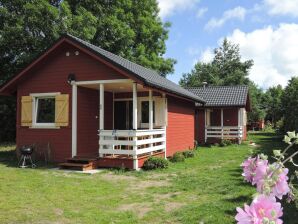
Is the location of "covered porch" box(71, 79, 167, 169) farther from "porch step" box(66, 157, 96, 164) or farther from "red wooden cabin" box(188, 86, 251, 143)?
"red wooden cabin" box(188, 86, 251, 143)

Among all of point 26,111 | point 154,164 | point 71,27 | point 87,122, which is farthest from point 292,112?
point 71,27

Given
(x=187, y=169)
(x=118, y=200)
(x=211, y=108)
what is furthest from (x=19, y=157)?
(x=211, y=108)

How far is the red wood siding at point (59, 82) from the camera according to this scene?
514 inches

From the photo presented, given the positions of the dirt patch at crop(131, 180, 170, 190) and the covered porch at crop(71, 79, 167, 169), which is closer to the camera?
the dirt patch at crop(131, 180, 170, 190)

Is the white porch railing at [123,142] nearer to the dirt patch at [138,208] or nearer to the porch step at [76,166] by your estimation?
the porch step at [76,166]

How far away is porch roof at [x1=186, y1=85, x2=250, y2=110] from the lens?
23.5 meters

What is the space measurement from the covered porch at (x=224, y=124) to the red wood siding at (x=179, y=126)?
4.48 meters

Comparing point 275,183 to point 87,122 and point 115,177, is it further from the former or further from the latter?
point 87,122

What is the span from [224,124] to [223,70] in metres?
30.7

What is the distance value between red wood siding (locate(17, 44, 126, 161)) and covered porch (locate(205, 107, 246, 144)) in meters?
11.3

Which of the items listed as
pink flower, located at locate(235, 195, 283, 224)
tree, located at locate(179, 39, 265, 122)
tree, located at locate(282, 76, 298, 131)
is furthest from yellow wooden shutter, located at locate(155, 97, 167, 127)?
tree, located at locate(179, 39, 265, 122)

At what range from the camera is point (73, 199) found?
7.68 m

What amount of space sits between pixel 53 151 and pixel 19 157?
61.2 inches

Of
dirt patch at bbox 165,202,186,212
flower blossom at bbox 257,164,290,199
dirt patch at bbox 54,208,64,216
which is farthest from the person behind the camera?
dirt patch at bbox 165,202,186,212
